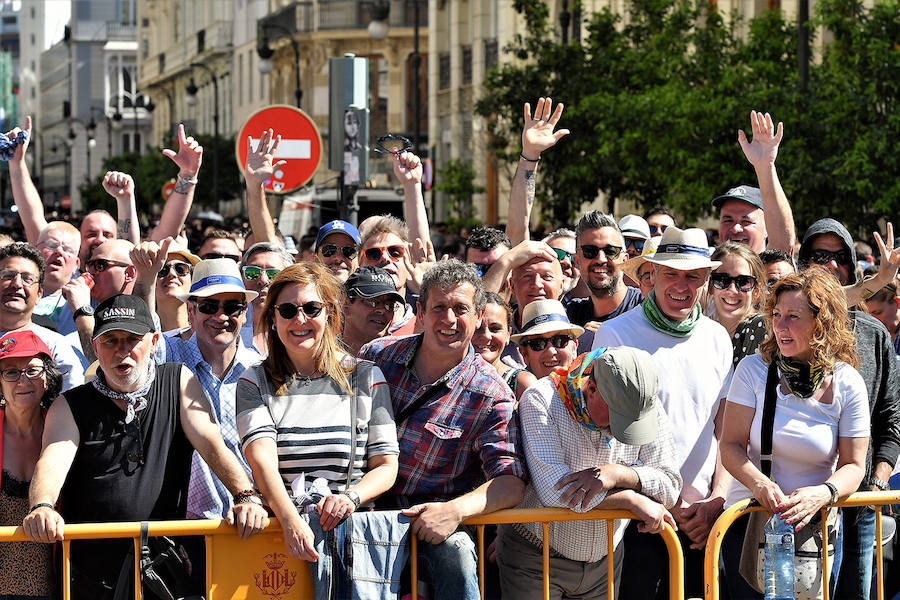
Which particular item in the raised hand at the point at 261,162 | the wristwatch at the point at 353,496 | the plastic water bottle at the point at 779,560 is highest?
the raised hand at the point at 261,162

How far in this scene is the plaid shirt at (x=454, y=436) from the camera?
5410 mm

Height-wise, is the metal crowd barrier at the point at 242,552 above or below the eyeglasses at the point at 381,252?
below

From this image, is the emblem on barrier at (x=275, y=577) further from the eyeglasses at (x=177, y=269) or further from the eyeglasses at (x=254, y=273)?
the eyeglasses at (x=177, y=269)

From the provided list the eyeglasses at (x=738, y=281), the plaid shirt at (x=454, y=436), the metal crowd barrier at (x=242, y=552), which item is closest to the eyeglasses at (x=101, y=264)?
the plaid shirt at (x=454, y=436)

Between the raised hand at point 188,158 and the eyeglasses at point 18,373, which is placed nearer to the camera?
the eyeglasses at point 18,373

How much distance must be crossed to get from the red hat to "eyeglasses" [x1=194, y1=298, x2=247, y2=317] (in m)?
0.76

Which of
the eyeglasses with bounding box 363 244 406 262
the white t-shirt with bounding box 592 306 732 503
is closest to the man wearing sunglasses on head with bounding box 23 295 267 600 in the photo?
the white t-shirt with bounding box 592 306 732 503

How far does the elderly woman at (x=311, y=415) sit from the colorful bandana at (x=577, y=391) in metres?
0.66

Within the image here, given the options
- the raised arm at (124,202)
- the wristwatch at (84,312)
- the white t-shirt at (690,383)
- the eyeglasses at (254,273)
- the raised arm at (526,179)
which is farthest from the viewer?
the raised arm at (124,202)

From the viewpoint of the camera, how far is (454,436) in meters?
5.43

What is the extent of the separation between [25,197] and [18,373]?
3.77 meters

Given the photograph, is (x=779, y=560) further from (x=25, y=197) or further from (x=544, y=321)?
(x=25, y=197)

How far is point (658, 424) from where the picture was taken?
5352 mm

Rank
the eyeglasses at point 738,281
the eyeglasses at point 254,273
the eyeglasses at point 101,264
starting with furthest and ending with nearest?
the eyeglasses at point 254,273 → the eyeglasses at point 101,264 → the eyeglasses at point 738,281
